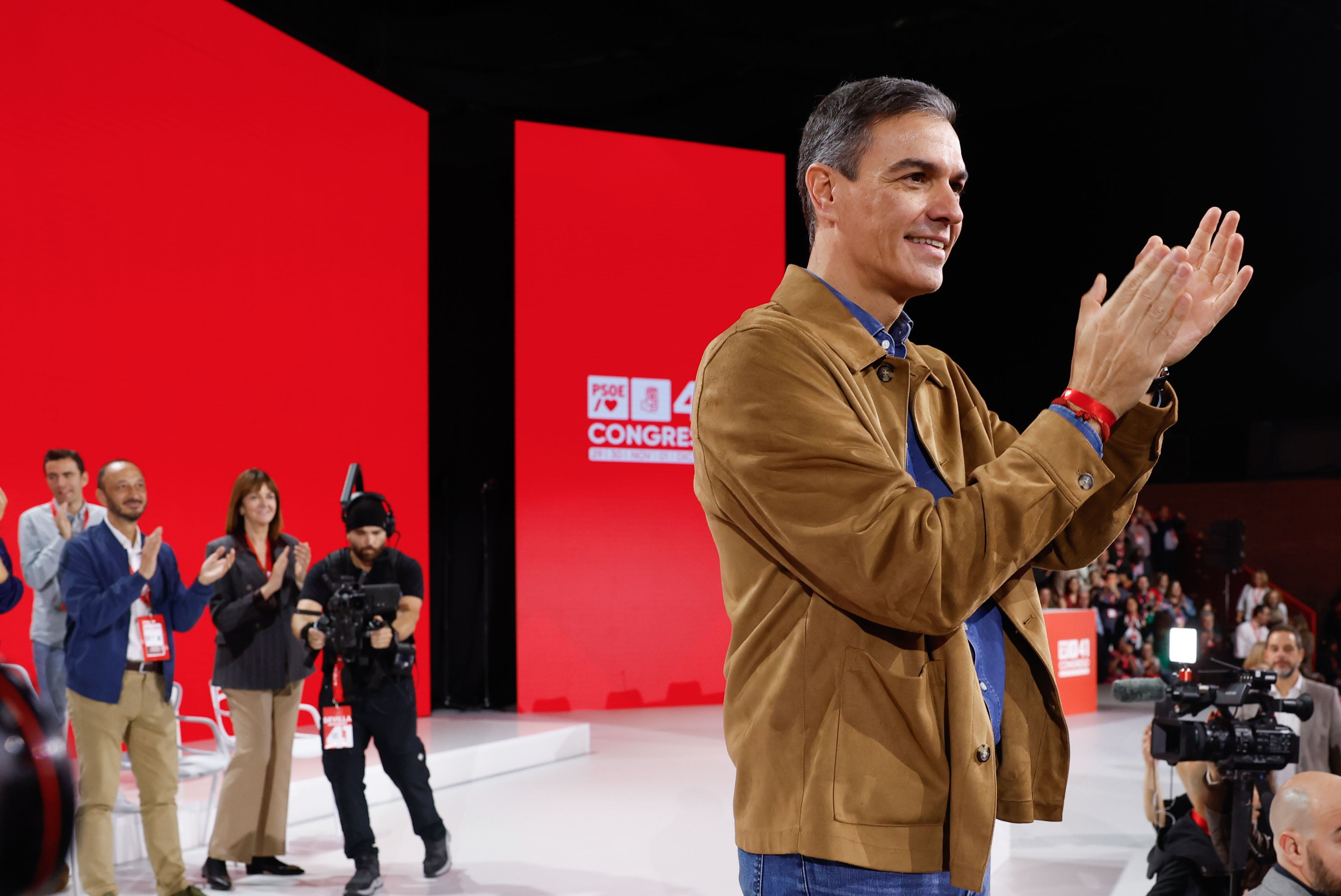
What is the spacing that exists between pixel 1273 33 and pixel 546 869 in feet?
37.4

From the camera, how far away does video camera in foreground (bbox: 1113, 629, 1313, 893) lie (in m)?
3.15

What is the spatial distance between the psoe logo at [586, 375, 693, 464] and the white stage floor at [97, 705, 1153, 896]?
2695 mm

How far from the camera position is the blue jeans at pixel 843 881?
42.1 inches

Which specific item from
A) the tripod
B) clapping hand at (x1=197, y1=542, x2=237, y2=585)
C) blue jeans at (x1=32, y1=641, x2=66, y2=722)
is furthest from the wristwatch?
blue jeans at (x1=32, y1=641, x2=66, y2=722)

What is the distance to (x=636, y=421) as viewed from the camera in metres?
10.0

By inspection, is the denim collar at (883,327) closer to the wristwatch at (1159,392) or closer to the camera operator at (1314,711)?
the wristwatch at (1159,392)

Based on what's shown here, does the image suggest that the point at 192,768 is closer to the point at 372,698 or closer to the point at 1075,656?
the point at 372,698

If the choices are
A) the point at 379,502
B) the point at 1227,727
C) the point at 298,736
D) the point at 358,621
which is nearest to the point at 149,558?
the point at 358,621

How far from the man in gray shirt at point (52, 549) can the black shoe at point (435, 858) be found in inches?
75.6

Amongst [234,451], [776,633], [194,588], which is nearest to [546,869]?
[194,588]

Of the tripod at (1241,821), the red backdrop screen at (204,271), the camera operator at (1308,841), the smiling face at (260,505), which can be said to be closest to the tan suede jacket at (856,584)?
the camera operator at (1308,841)

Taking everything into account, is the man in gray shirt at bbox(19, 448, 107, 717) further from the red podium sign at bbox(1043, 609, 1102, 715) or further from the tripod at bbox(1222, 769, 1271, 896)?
the red podium sign at bbox(1043, 609, 1102, 715)

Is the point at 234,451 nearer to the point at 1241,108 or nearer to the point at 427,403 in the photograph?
the point at 427,403

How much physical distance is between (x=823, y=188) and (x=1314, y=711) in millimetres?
3900
